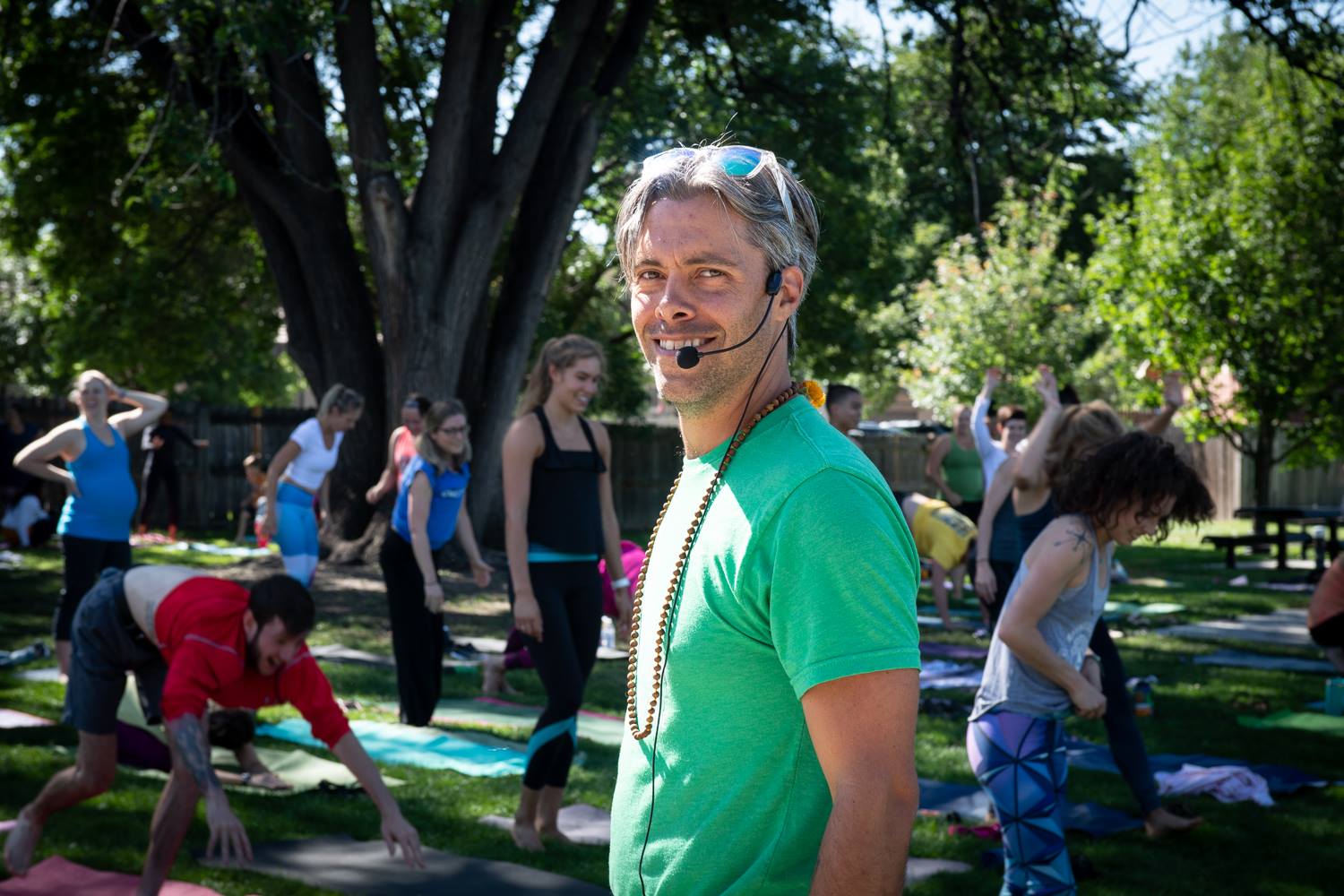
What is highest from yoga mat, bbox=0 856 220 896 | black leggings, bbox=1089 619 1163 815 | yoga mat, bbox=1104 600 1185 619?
black leggings, bbox=1089 619 1163 815

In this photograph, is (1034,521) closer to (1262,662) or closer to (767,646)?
(1262,662)

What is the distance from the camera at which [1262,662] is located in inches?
431

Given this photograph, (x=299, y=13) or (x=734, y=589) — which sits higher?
(x=299, y=13)

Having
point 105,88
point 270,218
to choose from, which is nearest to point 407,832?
point 270,218

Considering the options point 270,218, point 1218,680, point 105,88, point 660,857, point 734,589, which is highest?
point 105,88

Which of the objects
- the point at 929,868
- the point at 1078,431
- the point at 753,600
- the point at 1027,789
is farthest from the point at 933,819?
the point at 753,600

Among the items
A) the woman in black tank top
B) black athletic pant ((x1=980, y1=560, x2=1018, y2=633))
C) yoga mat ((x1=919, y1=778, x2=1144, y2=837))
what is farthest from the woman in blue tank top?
black athletic pant ((x1=980, y1=560, x2=1018, y2=633))

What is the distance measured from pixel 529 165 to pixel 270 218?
3.28 m

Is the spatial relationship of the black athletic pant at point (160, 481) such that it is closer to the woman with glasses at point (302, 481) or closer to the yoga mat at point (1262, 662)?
the woman with glasses at point (302, 481)

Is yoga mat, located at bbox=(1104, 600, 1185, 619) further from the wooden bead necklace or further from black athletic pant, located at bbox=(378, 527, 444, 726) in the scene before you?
the wooden bead necklace

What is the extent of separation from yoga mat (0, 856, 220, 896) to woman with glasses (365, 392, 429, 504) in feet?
13.7

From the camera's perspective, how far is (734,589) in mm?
1765

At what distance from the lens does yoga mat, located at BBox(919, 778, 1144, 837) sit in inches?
243

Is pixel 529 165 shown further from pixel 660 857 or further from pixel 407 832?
pixel 660 857
